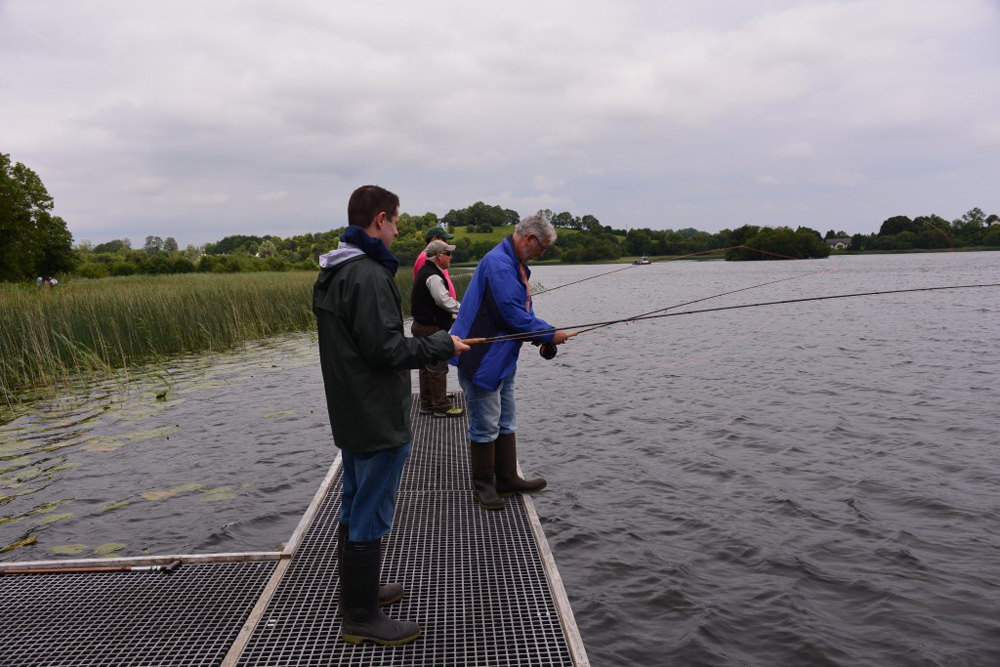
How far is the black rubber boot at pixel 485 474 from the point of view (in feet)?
17.2

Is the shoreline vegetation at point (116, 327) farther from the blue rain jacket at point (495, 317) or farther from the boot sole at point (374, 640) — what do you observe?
the boot sole at point (374, 640)

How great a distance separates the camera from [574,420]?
31.4ft

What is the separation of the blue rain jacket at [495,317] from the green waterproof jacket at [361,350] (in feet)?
6.05

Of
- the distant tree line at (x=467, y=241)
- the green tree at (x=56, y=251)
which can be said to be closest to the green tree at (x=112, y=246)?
the distant tree line at (x=467, y=241)

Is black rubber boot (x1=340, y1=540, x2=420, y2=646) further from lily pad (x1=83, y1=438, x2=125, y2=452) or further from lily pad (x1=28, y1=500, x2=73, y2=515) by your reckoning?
lily pad (x1=83, y1=438, x2=125, y2=452)

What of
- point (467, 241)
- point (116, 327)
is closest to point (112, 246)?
point (467, 241)

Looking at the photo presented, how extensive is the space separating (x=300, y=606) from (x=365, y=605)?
23.9 inches

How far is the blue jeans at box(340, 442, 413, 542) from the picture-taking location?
3223 mm

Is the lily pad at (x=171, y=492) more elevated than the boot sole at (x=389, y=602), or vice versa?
the boot sole at (x=389, y=602)

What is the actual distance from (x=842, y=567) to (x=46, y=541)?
22.0 ft

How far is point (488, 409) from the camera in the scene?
16.9 feet

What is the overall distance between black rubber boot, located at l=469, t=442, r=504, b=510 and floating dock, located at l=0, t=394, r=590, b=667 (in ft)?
0.54

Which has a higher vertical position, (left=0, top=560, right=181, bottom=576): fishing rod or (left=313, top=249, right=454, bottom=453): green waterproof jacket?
(left=313, top=249, right=454, bottom=453): green waterproof jacket

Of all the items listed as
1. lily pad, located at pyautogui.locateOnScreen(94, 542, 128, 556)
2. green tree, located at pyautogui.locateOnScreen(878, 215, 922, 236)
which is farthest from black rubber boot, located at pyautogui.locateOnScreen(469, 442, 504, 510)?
green tree, located at pyautogui.locateOnScreen(878, 215, 922, 236)
